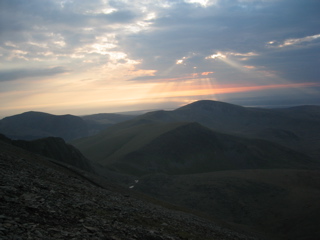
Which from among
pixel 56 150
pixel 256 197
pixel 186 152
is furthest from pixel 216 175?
pixel 186 152

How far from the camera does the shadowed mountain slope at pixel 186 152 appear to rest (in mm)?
132750

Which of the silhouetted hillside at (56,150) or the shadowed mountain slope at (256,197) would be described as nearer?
the shadowed mountain slope at (256,197)

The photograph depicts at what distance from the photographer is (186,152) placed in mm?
151125

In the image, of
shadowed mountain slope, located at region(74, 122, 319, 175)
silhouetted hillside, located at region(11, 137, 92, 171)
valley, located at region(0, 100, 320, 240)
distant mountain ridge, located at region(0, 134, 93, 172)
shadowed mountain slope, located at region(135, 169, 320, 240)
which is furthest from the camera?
shadowed mountain slope, located at region(74, 122, 319, 175)

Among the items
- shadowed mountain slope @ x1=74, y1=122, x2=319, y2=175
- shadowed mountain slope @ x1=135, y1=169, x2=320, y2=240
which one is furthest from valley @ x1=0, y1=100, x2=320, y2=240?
shadowed mountain slope @ x1=74, y1=122, x2=319, y2=175

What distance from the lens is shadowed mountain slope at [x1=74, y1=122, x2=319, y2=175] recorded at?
132750 mm

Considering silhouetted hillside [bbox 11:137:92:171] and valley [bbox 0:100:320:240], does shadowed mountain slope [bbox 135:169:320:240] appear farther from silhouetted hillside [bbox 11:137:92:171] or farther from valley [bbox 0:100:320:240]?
silhouetted hillside [bbox 11:137:92:171]

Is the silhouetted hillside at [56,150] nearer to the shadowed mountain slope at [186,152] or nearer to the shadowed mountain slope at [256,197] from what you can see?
the shadowed mountain slope at [256,197]

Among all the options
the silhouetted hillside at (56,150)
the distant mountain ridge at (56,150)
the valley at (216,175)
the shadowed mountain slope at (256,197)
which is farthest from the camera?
the silhouetted hillside at (56,150)

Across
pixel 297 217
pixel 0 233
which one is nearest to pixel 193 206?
pixel 297 217

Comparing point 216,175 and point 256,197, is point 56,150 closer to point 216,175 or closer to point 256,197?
point 216,175

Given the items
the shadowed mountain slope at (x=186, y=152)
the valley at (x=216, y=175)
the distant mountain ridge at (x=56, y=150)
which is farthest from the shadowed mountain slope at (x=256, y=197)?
the shadowed mountain slope at (x=186, y=152)

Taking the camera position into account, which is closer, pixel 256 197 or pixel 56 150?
pixel 56 150

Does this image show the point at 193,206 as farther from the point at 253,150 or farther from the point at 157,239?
the point at 253,150
